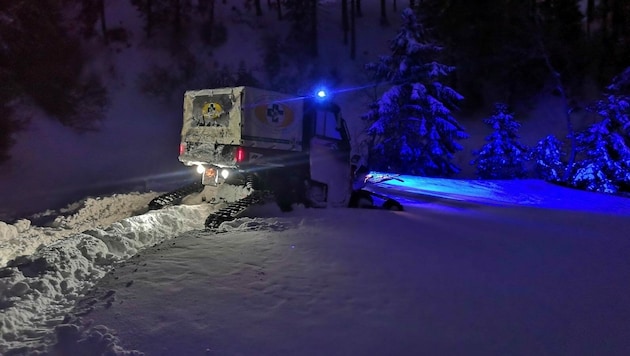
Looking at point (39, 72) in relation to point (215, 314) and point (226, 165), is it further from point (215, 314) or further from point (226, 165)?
point (215, 314)

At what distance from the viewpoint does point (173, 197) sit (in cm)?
1015

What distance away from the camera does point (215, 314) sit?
3873 mm

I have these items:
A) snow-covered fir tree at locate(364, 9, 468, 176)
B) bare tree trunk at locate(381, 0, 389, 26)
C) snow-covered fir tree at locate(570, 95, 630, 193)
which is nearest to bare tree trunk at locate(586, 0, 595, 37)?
bare tree trunk at locate(381, 0, 389, 26)

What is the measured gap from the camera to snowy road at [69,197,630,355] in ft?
11.4

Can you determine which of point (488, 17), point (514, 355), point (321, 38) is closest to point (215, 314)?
point (514, 355)

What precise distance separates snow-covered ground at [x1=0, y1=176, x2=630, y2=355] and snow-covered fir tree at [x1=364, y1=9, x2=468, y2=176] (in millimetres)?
14903

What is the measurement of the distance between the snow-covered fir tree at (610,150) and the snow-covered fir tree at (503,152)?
4.69 meters

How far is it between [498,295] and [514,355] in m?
1.30

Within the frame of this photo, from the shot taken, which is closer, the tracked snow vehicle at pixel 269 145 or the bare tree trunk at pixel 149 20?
the tracked snow vehicle at pixel 269 145

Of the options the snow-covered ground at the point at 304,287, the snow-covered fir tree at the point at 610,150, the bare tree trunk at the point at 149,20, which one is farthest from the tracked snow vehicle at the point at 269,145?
the bare tree trunk at the point at 149,20

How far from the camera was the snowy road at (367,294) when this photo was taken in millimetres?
3465

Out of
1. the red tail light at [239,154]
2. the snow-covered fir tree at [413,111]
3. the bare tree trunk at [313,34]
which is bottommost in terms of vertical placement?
the red tail light at [239,154]

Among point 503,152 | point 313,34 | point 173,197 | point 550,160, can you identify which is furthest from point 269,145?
point 313,34

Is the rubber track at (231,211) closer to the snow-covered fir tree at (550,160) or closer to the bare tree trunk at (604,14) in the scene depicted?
the snow-covered fir tree at (550,160)
